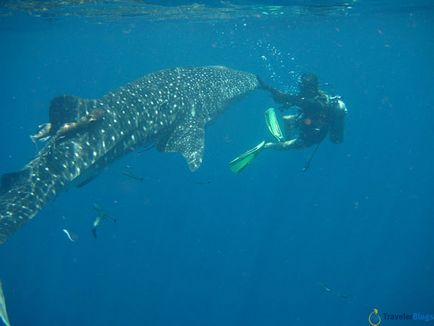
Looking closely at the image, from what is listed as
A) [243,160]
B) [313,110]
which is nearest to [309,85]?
[313,110]

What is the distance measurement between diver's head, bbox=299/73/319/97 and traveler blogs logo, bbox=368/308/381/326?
54.0 feet

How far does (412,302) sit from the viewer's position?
2456 centimetres

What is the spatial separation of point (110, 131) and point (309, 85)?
19.5 ft

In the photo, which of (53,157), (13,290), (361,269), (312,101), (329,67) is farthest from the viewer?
(329,67)

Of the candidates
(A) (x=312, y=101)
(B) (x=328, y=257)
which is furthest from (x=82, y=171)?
(B) (x=328, y=257)

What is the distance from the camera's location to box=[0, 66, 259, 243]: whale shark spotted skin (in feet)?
26.1

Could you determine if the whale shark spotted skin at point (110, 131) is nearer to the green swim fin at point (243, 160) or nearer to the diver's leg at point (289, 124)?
the green swim fin at point (243, 160)

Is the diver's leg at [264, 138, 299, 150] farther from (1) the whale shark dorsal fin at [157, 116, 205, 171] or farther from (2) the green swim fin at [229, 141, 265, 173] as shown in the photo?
(1) the whale shark dorsal fin at [157, 116, 205, 171]

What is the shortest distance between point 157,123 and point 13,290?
16.3 meters

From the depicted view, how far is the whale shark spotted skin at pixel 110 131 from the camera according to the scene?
7949 mm

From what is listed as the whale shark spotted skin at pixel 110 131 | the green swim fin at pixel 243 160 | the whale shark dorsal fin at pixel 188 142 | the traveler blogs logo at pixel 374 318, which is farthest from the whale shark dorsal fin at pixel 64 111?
the traveler blogs logo at pixel 374 318

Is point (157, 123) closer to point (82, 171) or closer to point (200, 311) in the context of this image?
point (82, 171)

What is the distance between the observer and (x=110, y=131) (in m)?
9.58

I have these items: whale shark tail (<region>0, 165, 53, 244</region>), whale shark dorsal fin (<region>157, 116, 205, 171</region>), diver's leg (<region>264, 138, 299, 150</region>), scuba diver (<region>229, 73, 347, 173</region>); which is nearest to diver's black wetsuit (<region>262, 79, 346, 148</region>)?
scuba diver (<region>229, 73, 347, 173</region>)
